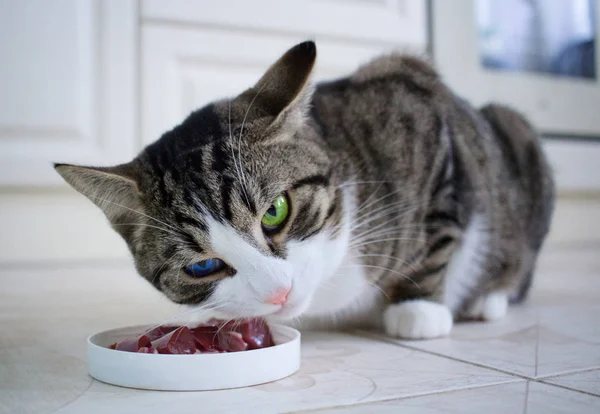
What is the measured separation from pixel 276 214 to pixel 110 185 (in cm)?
30

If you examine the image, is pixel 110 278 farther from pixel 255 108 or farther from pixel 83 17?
pixel 255 108

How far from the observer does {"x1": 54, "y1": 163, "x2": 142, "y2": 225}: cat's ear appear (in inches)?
43.3

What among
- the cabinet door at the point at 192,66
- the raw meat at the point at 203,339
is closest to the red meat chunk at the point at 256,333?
the raw meat at the point at 203,339

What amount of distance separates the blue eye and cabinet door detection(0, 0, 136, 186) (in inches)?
55.2

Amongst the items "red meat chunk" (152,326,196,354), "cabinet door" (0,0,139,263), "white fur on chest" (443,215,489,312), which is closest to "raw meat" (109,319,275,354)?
"red meat chunk" (152,326,196,354)

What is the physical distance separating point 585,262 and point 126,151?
2.19m

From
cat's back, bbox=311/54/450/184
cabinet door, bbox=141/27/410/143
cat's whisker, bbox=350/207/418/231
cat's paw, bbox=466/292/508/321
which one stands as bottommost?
cat's paw, bbox=466/292/508/321

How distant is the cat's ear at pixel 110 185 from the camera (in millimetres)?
1101

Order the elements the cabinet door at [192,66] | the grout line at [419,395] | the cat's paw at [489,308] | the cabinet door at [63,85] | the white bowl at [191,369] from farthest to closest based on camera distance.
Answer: the cabinet door at [192,66] < the cabinet door at [63,85] < the cat's paw at [489,308] < the white bowl at [191,369] < the grout line at [419,395]

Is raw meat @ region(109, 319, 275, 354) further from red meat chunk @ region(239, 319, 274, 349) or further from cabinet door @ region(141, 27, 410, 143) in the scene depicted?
cabinet door @ region(141, 27, 410, 143)

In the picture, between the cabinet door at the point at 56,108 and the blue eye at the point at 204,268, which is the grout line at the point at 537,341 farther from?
the cabinet door at the point at 56,108

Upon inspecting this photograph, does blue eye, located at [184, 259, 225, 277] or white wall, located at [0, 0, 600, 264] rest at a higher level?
white wall, located at [0, 0, 600, 264]

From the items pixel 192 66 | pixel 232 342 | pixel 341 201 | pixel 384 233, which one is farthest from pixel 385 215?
pixel 192 66

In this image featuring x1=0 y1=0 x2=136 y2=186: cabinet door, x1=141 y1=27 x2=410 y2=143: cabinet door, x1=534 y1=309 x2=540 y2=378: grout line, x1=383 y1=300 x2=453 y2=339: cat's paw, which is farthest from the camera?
x1=141 y1=27 x2=410 y2=143: cabinet door
